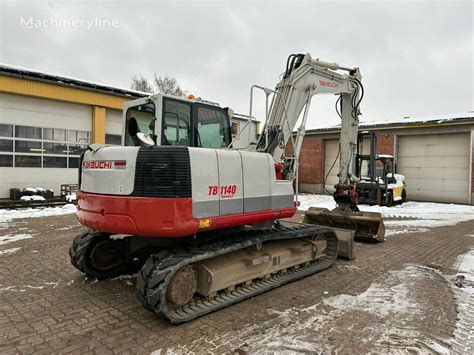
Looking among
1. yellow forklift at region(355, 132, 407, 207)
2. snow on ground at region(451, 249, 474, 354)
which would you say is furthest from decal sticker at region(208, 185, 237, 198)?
yellow forklift at region(355, 132, 407, 207)

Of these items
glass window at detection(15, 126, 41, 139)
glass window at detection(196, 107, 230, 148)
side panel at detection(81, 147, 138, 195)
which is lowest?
side panel at detection(81, 147, 138, 195)

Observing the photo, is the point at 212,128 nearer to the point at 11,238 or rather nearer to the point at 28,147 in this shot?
the point at 11,238

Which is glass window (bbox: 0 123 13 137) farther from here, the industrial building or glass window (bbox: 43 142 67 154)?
glass window (bbox: 43 142 67 154)

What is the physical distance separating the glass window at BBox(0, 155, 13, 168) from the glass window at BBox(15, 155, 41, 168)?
0.71ft

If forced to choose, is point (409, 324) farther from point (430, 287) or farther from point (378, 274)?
point (378, 274)

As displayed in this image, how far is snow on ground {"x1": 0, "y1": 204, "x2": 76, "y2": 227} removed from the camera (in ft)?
37.5

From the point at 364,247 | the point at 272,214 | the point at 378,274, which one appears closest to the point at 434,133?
the point at 364,247

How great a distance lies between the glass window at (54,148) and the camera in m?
15.8

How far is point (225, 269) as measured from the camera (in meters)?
4.60

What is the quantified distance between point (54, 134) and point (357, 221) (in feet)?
45.4

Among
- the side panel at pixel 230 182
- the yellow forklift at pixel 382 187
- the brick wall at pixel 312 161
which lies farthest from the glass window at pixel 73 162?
the side panel at pixel 230 182

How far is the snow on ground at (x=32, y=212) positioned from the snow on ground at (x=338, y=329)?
31.9ft

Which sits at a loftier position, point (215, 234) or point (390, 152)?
point (390, 152)

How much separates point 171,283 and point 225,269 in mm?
841
